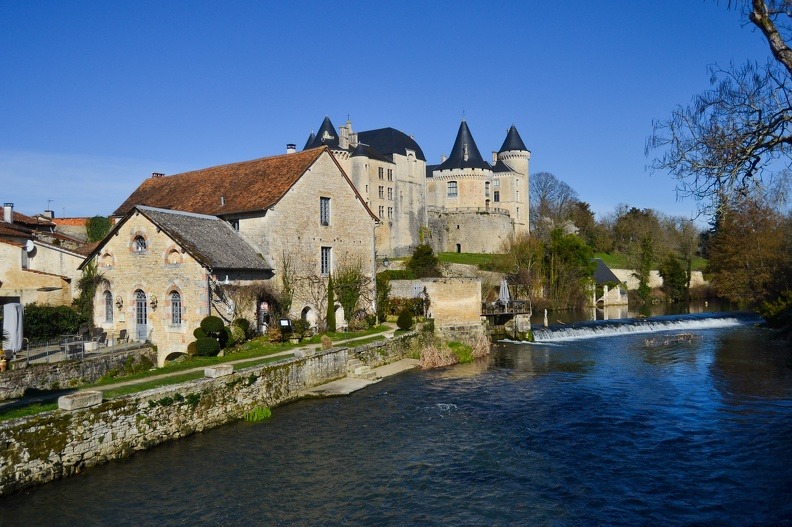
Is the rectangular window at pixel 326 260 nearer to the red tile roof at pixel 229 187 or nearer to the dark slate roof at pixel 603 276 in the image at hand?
the red tile roof at pixel 229 187

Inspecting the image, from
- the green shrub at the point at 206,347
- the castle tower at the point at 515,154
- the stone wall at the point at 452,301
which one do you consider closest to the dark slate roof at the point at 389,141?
the castle tower at the point at 515,154

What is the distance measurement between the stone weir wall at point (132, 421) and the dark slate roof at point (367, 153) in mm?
41710

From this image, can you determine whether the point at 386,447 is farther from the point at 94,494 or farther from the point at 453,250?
the point at 453,250

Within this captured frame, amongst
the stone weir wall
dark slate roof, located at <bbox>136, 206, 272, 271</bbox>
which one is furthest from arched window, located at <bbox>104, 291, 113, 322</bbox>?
the stone weir wall

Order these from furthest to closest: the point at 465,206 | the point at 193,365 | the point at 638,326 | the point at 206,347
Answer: the point at 465,206, the point at 638,326, the point at 206,347, the point at 193,365

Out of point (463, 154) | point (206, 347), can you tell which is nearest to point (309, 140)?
point (463, 154)

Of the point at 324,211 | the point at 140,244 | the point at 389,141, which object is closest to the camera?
the point at 140,244

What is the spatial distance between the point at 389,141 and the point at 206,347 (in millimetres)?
46351

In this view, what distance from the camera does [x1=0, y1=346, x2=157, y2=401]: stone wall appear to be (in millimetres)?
16109

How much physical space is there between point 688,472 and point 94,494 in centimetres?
→ 1146

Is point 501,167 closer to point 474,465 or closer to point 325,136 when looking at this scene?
point 325,136

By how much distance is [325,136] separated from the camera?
61281 millimetres

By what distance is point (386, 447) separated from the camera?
14328 millimetres

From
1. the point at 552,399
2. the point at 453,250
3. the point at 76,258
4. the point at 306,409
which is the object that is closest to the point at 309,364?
the point at 306,409
